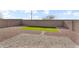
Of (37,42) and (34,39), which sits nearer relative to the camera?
(37,42)

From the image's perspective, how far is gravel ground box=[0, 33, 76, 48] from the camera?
2.97 m

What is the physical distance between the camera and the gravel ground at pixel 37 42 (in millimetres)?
2966

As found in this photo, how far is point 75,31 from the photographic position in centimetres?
342

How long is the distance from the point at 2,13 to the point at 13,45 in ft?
2.62

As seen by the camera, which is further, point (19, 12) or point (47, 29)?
point (47, 29)

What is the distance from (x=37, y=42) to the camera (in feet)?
10.0

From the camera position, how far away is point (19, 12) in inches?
125

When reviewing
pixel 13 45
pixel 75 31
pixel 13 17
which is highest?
pixel 13 17
